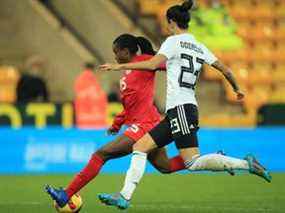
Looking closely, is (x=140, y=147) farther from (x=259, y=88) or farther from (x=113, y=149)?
(x=259, y=88)

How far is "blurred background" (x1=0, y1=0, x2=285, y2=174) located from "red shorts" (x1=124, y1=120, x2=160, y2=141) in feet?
21.5

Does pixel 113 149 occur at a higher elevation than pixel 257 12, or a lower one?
lower

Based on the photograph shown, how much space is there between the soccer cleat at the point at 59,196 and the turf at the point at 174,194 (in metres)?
0.57

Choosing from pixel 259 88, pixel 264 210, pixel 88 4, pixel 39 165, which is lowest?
pixel 264 210

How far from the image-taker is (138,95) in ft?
32.5

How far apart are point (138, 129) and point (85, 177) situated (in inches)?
27.1

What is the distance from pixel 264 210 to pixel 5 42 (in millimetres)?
11811

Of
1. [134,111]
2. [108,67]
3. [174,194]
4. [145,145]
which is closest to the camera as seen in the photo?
[108,67]

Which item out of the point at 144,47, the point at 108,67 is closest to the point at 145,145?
the point at 108,67

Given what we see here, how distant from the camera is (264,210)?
10.0 meters

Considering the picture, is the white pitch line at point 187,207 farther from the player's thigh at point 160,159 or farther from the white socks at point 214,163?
the white socks at point 214,163

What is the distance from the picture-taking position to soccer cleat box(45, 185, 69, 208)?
9.48 metres

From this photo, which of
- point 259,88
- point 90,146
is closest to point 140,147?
point 90,146

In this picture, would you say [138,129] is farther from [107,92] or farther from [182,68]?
[107,92]
